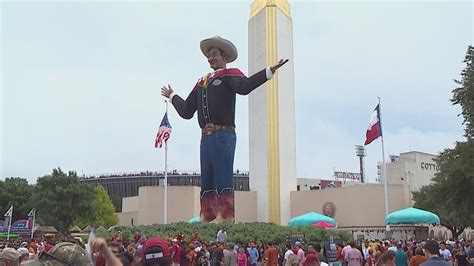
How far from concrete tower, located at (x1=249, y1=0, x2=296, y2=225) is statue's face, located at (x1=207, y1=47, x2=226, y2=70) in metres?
20.6

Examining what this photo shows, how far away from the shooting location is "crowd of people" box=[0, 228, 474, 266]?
11.1ft

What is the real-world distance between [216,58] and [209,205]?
5462mm

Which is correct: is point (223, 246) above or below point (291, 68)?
below

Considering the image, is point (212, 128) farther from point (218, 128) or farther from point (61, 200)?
point (61, 200)

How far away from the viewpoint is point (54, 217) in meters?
50.0

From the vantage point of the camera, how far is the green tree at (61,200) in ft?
165

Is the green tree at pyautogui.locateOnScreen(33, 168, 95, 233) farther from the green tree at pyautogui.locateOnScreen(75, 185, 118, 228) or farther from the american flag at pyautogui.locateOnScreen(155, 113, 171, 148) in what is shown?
the american flag at pyautogui.locateOnScreen(155, 113, 171, 148)

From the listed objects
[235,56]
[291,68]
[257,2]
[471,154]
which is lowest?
[471,154]

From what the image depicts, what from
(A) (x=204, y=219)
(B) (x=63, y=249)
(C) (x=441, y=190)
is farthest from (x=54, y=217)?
(B) (x=63, y=249)

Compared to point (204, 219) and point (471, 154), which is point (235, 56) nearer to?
point (204, 219)

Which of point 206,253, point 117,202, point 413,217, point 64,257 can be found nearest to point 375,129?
point 413,217

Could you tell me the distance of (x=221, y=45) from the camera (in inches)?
818

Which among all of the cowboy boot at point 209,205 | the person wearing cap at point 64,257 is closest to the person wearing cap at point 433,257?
the person wearing cap at point 64,257

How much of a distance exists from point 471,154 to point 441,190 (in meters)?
2.25
